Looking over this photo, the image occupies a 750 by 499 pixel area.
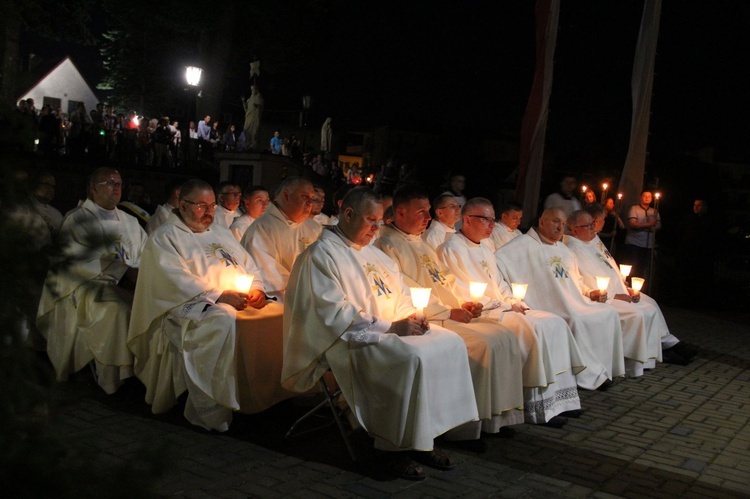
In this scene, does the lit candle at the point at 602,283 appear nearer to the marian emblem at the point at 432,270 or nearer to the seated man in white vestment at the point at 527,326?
the seated man in white vestment at the point at 527,326

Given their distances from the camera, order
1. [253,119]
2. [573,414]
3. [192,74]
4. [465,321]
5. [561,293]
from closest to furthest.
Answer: [465,321] < [573,414] < [561,293] < [192,74] < [253,119]

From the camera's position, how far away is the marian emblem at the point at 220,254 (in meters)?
6.45

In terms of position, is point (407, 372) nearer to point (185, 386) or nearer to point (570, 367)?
point (185, 386)

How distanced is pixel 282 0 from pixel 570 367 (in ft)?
86.2

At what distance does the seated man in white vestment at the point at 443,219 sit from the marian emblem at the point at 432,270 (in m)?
0.93

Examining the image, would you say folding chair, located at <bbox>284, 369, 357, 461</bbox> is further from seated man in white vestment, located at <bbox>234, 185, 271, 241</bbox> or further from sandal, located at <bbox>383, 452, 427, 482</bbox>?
seated man in white vestment, located at <bbox>234, 185, 271, 241</bbox>

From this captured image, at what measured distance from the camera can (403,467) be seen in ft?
16.0

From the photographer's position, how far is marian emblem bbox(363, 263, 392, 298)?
5730 mm

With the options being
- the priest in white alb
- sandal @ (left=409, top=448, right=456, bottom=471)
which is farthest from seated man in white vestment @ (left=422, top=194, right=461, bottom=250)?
sandal @ (left=409, top=448, right=456, bottom=471)

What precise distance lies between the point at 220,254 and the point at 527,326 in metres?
2.78

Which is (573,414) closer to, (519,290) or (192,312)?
(519,290)

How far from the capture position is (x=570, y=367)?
6906 mm

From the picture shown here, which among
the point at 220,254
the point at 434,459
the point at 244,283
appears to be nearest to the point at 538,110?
the point at 220,254

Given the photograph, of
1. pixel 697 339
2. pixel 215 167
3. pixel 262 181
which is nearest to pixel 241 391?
pixel 697 339
